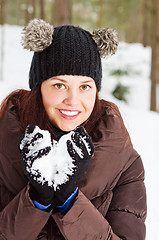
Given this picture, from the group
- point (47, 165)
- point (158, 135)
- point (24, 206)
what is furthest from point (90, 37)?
point (158, 135)

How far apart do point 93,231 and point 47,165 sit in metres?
0.41

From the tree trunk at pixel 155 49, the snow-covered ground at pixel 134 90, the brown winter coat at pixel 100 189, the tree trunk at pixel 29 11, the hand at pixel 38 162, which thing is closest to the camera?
the hand at pixel 38 162

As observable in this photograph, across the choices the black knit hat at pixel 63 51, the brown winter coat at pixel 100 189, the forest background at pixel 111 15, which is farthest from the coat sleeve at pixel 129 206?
the forest background at pixel 111 15

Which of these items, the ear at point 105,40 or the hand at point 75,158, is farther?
the ear at point 105,40

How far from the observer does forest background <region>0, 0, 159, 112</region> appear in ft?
24.9

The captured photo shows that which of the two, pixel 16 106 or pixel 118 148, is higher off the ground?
pixel 16 106

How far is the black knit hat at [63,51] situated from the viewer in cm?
154

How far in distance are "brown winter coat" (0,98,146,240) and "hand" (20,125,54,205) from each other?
0.47 ft

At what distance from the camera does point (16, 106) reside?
183 cm

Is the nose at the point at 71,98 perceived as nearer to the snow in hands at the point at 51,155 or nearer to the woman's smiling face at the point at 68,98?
the woman's smiling face at the point at 68,98

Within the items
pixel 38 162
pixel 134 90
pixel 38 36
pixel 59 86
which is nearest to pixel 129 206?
pixel 38 162

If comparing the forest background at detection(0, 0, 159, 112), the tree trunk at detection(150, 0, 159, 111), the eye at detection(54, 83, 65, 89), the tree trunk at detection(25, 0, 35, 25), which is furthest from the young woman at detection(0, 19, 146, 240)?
the tree trunk at detection(25, 0, 35, 25)

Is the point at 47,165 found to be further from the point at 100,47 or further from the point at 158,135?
the point at 158,135

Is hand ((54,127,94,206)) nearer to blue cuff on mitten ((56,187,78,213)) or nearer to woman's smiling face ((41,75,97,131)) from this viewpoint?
blue cuff on mitten ((56,187,78,213))
